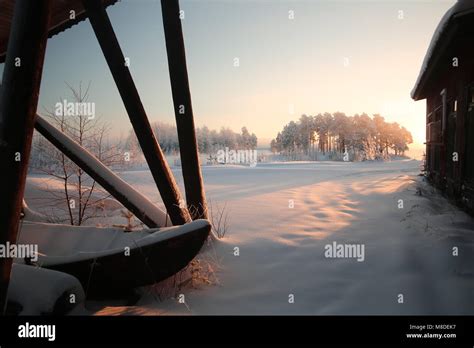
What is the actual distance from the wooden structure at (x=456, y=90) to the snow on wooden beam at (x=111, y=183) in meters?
4.54

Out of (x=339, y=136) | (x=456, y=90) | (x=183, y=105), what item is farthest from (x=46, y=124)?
(x=339, y=136)

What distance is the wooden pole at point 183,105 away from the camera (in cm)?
334

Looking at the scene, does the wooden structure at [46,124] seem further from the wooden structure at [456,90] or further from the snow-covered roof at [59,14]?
the wooden structure at [456,90]

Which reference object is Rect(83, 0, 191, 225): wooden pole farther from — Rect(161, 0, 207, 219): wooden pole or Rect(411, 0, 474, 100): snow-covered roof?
Rect(411, 0, 474, 100): snow-covered roof

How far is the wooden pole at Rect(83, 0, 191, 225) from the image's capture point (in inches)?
117

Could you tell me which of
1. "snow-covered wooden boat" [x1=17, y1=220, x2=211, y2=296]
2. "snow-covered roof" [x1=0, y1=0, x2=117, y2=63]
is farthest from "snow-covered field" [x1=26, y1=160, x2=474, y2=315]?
"snow-covered roof" [x1=0, y1=0, x2=117, y2=63]

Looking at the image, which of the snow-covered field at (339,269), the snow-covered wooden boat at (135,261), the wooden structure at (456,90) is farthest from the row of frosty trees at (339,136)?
the snow-covered wooden boat at (135,261)

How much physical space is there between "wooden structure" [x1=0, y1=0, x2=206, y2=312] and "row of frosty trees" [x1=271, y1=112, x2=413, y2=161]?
46351 mm

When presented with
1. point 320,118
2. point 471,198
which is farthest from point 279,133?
point 471,198

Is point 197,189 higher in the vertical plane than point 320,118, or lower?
lower

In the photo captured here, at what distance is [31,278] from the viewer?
201 cm

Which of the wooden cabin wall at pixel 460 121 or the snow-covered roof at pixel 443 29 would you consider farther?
the wooden cabin wall at pixel 460 121
